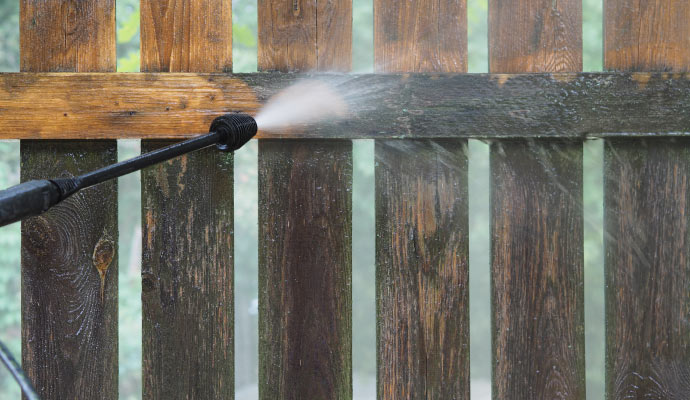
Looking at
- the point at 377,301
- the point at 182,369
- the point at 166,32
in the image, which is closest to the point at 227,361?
the point at 182,369

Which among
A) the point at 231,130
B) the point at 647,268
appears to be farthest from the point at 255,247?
the point at 231,130

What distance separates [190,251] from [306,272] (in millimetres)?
270

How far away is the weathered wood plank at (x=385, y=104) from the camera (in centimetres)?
104

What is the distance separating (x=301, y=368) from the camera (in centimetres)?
112

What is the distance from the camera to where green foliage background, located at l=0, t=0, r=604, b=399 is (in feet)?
17.2

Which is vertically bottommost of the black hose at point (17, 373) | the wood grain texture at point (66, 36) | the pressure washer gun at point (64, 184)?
the black hose at point (17, 373)

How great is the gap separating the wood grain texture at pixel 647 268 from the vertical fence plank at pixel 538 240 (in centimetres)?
9

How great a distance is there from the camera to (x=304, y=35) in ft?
3.68

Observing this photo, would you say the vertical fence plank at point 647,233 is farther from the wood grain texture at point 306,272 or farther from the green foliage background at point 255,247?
the green foliage background at point 255,247

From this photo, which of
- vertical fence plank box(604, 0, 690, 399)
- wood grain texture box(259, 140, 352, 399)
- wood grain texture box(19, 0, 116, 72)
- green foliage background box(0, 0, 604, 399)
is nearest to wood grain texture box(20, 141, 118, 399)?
wood grain texture box(19, 0, 116, 72)

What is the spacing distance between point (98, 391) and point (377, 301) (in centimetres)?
67

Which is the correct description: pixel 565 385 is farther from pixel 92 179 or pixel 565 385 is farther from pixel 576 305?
pixel 92 179

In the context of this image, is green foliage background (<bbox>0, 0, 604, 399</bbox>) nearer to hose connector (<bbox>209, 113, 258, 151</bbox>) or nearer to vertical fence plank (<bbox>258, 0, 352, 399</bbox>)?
vertical fence plank (<bbox>258, 0, 352, 399</bbox>)

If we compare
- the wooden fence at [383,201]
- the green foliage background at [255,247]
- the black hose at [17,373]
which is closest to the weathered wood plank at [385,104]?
the wooden fence at [383,201]
